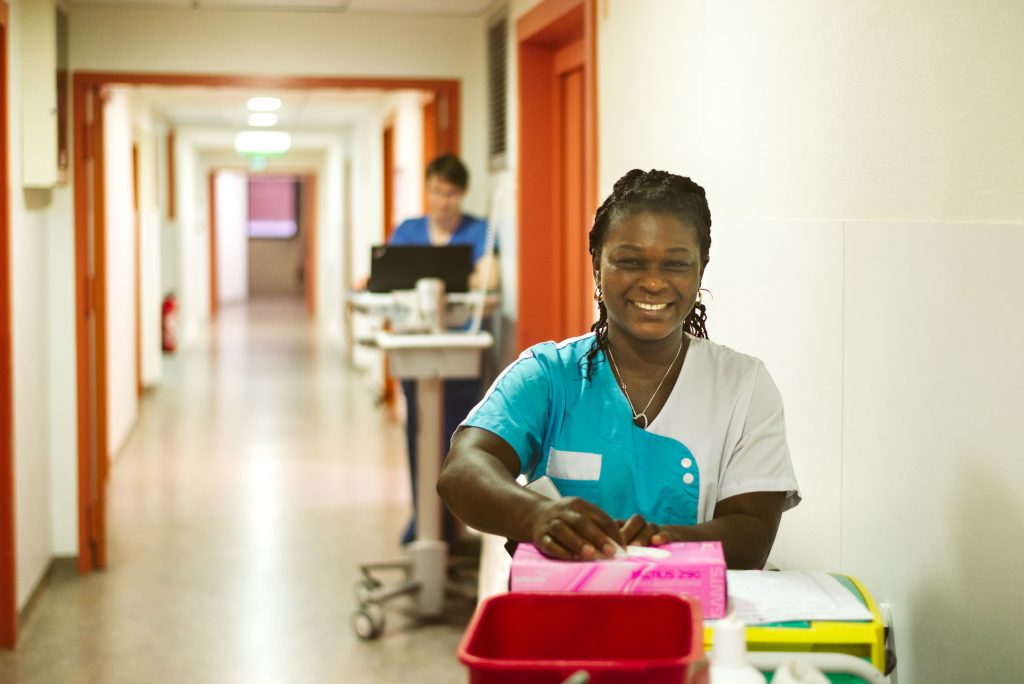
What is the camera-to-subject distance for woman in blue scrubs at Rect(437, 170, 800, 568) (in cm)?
169

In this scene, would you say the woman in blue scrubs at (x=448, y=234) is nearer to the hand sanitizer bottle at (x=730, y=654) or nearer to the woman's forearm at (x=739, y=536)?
the woman's forearm at (x=739, y=536)

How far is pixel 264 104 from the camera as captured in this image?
9992 mm

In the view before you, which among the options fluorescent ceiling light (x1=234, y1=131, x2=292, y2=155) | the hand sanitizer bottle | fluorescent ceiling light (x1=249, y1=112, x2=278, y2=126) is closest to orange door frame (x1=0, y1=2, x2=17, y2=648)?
the hand sanitizer bottle

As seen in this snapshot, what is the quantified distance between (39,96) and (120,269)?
3568 mm

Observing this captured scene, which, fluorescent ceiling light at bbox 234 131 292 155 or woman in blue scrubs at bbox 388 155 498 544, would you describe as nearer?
woman in blue scrubs at bbox 388 155 498 544

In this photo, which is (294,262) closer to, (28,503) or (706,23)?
(28,503)

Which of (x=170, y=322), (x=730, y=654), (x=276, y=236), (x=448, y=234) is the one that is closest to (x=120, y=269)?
(x=448, y=234)

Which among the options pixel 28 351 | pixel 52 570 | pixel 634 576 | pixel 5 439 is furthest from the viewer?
pixel 52 570

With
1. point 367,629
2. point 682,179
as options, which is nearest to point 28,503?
point 367,629

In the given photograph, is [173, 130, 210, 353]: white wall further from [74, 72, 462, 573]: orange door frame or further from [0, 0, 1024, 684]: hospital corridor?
[74, 72, 462, 573]: orange door frame

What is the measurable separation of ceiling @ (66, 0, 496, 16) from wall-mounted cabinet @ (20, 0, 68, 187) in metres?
0.61

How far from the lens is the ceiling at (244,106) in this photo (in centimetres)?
923

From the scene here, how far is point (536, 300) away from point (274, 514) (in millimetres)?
2035

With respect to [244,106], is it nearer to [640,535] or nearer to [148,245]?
[148,245]
